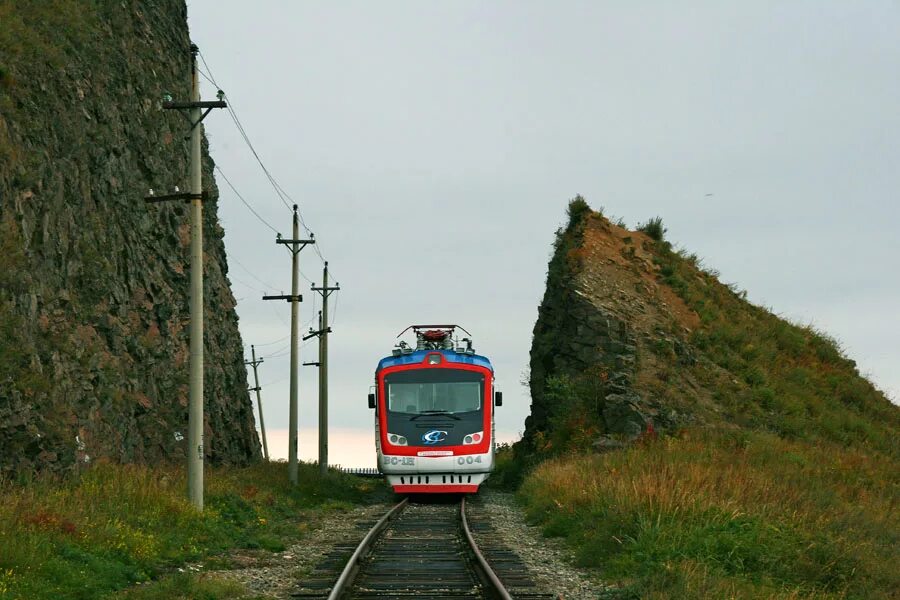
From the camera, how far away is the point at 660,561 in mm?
12984

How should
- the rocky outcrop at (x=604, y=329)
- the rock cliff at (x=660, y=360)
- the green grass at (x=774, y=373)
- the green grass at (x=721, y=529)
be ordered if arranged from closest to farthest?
1. the green grass at (x=721, y=529)
2. the rocky outcrop at (x=604, y=329)
3. the rock cliff at (x=660, y=360)
4. the green grass at (x=774, y=373)

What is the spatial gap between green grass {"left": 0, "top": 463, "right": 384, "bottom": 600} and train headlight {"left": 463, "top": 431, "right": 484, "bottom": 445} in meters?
4.40

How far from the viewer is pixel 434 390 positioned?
26562mm

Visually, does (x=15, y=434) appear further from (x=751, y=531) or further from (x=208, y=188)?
(x=208, y=188)

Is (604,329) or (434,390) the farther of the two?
(604,329)

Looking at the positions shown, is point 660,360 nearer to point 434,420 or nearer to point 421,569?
point 434,420

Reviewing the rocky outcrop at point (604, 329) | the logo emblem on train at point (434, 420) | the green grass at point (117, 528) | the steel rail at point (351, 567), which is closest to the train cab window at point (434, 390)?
the logo emblem on train at point (434, 420)

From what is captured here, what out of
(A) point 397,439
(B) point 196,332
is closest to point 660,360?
(A) point 397,439

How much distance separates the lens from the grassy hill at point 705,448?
13.6 metres

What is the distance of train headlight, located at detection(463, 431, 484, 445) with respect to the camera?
25812 mm

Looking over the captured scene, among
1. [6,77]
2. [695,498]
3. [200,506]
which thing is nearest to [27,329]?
[200,506]

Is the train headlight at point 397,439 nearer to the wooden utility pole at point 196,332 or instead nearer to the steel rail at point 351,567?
the steel rail at point 351,567

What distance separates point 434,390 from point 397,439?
1.59 meters

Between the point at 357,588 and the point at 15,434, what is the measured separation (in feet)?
26.7
